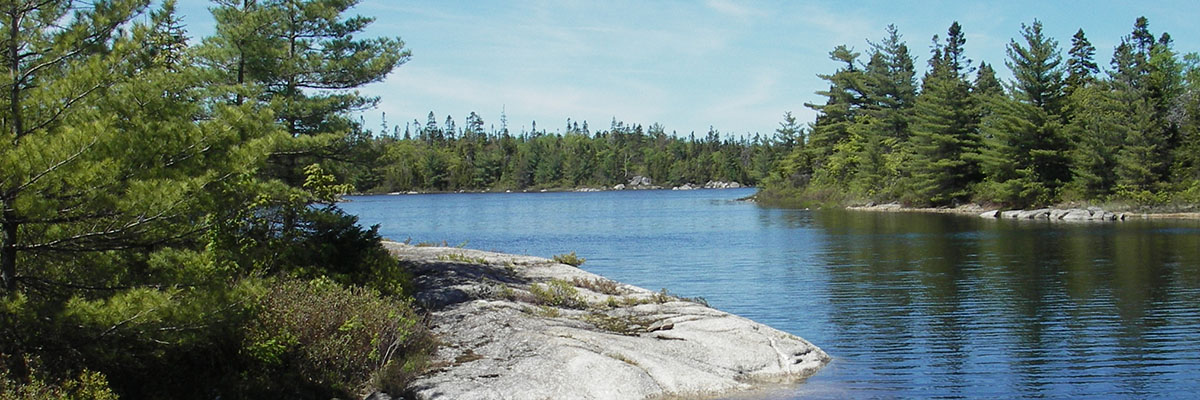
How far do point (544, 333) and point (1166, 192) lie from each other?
51.2 metres

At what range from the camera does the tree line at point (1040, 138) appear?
5281cm

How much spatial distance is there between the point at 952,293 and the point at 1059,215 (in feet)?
115

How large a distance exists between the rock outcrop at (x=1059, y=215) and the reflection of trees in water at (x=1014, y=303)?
10.8 meters

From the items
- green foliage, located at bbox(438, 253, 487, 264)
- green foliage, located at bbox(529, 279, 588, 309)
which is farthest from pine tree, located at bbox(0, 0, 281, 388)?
green foliage, located at bbox(438, 253, 487, 264)

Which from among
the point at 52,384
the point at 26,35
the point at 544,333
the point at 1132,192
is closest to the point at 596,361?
the point at 544,333

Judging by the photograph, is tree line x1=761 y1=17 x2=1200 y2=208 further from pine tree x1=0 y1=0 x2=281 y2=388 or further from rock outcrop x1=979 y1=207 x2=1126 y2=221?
pine tree x1=0 y1=0 x2=281 y2=388

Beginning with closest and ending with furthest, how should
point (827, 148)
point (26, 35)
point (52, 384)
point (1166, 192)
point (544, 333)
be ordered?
point (52, 384), point (26, 35), point (544, 333), point (1166, 192), point (827, 148)

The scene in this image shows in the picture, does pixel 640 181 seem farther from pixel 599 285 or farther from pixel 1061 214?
pixel 599 285

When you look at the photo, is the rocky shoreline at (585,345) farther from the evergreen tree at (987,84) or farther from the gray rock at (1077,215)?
the evergreen tree at (987,84)

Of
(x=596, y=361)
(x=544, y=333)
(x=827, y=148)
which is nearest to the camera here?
(x=596, y=361)

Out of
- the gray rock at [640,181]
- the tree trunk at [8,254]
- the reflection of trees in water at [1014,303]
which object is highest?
the gray rock at [640,181]

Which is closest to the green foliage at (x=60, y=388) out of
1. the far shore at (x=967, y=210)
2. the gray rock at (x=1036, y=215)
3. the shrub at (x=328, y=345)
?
the shrub at (x=328, y=345)

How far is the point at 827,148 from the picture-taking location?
88375 millimetres

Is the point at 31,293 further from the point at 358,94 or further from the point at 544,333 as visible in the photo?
the point at 358,94
